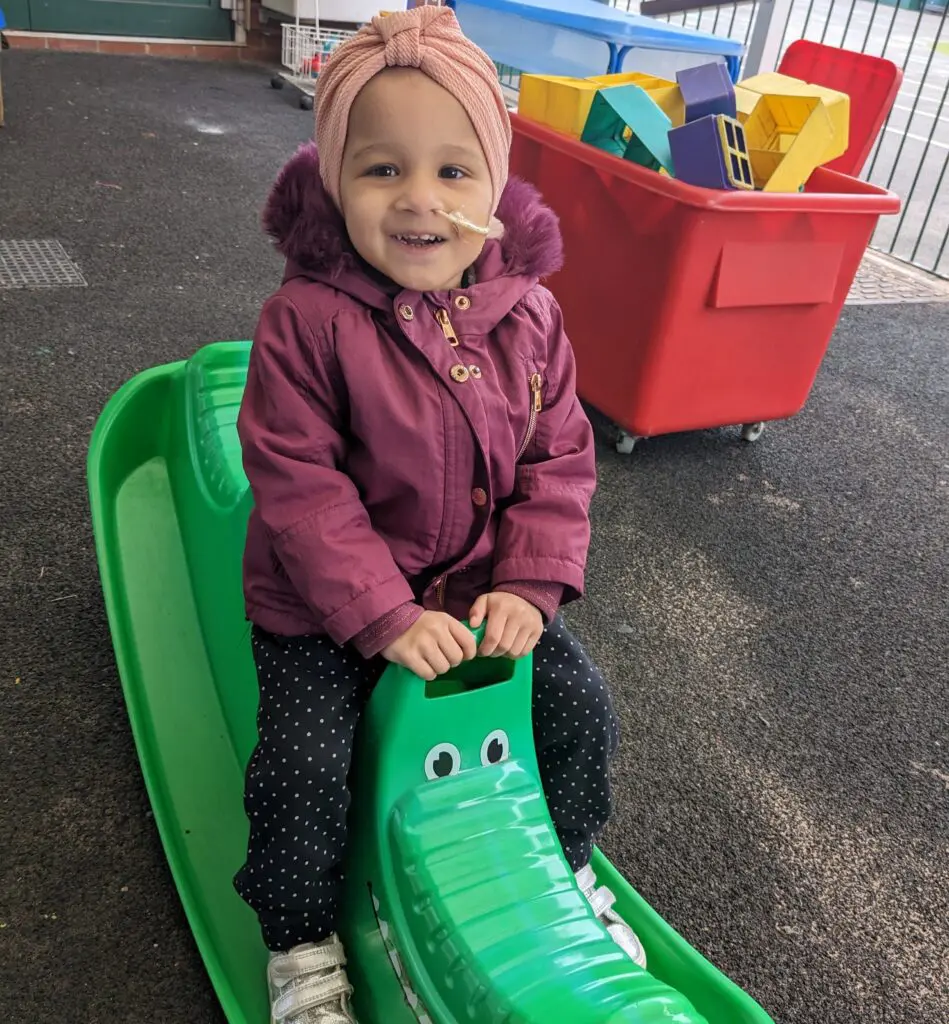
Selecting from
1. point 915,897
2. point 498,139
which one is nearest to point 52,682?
point 498,139

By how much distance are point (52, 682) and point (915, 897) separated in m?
0.84

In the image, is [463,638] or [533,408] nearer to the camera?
[463,638]

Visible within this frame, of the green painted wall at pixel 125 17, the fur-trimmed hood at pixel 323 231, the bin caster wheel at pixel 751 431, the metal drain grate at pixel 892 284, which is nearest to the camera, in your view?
the fur-trimmed hood at pixel 323 231

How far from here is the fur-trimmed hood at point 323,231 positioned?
67 centimetres

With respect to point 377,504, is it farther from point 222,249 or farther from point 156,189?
point 156,189

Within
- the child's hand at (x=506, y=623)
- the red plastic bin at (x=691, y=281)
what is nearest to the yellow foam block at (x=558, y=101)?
the red plastic bin at (x=691, y=281)

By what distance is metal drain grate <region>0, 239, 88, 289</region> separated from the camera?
1.76 meters

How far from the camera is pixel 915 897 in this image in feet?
2.89

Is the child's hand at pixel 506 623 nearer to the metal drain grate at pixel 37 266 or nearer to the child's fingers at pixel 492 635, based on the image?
the child's fingers at pixel 492 635

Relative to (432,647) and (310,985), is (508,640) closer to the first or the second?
(432,647)

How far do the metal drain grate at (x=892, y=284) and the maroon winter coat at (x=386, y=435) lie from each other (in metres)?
1.90

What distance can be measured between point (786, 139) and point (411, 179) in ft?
3.08

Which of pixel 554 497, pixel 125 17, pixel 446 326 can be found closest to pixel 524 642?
pixel 554 497

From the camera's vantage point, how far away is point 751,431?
5.37 feet
